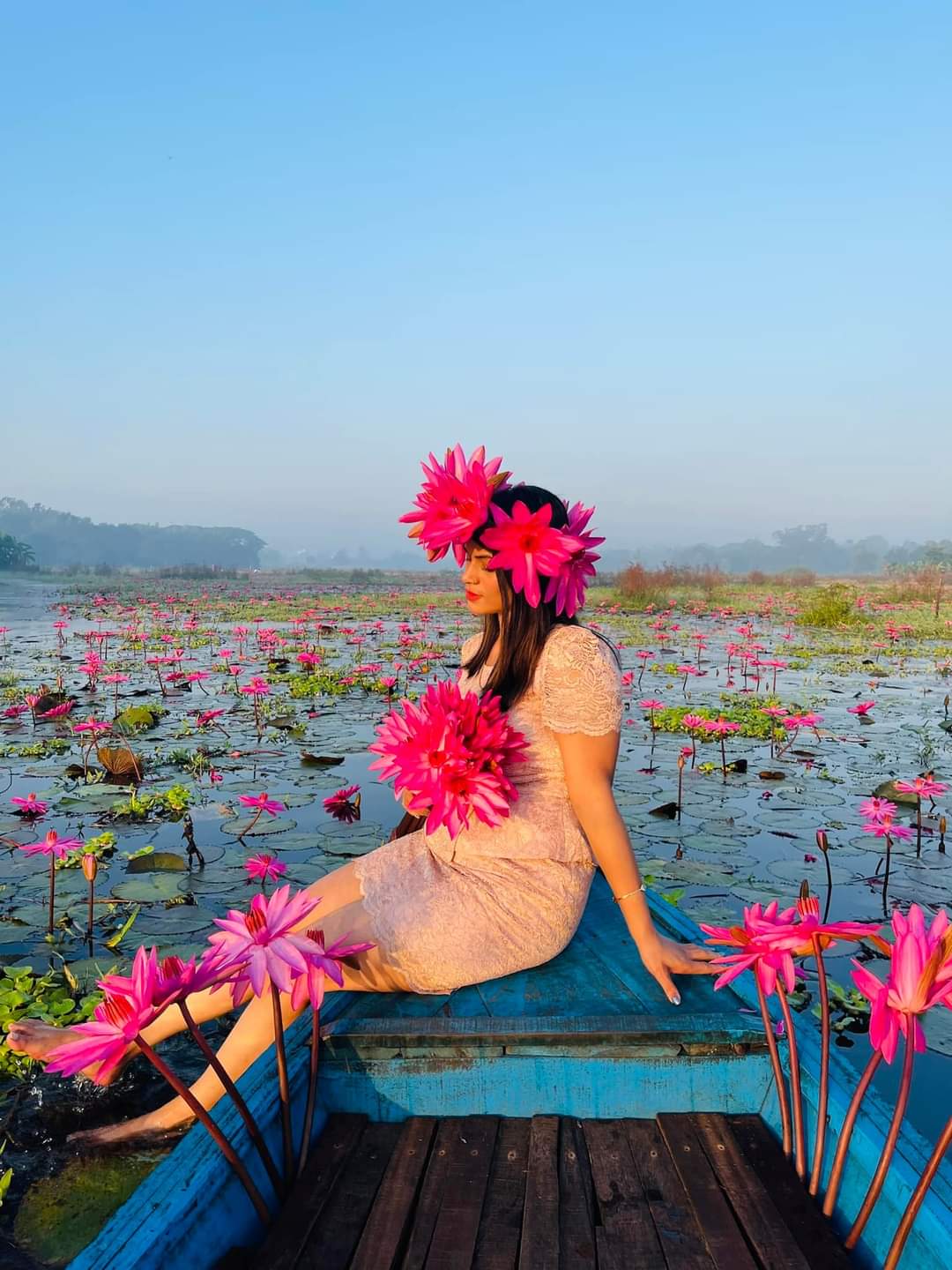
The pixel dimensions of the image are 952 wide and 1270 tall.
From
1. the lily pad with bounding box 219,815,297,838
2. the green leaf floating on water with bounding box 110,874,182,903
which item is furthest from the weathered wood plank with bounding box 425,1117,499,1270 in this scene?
the lily pad with bounding box 219,815,297,838

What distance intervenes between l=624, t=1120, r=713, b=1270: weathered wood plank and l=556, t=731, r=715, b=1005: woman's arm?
0.33 m

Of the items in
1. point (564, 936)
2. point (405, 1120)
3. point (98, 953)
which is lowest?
point (98, 953)

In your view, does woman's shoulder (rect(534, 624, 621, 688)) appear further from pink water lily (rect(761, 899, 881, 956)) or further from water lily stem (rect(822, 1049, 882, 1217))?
water lily stem (rect(822, 1049, 882, 1217))

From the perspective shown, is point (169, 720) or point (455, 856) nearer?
point (455, 856)

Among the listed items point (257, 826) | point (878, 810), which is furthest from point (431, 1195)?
point (257, 826)

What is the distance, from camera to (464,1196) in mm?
1215

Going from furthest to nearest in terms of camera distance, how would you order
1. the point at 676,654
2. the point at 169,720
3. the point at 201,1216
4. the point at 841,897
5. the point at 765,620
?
the point at 765,620
the point at 676,654
the point at 169,720
the point at 841,897
the point at 201,1216

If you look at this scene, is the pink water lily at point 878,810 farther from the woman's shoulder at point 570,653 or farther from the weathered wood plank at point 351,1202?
the weathered wood plank at point 351,1202

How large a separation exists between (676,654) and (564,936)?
9.31 metres

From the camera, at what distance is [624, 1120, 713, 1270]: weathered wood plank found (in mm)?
1109

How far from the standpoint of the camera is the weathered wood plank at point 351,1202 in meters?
1.10

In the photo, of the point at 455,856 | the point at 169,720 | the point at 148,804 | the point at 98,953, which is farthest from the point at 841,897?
the point at 169,720

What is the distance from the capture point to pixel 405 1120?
1403 mm

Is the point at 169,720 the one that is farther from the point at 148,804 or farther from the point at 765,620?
the point at 765,620
